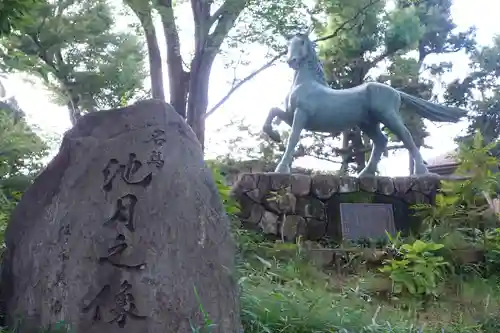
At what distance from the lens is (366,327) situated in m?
2.74

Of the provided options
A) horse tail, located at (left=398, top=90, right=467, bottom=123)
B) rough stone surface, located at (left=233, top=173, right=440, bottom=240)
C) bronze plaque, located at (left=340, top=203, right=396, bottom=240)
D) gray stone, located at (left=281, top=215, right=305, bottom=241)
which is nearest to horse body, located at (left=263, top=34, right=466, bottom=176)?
horse tail, located at (left=398, top=90, right=467, bottom=123)

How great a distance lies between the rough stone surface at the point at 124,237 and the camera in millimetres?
2092

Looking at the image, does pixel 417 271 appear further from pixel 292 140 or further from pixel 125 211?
pixel 125 211

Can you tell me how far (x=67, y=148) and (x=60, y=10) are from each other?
295 inches

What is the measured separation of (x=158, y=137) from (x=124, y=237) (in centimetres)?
50

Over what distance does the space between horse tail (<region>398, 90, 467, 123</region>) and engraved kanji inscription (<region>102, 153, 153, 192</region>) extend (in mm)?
5015

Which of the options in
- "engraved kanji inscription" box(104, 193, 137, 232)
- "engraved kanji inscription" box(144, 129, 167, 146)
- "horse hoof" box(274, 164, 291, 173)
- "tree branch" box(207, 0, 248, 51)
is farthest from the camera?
"tree branch" box(207, 0, 248, 51)

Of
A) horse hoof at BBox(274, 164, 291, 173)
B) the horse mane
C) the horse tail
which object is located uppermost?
the horse mane

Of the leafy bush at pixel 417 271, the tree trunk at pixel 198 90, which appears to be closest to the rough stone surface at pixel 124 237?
the leafy bush at pixel 417 271

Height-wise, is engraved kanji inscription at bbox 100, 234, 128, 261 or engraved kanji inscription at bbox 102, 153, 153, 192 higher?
engraved kanji inscription at bbox 102, 153, 153, 192

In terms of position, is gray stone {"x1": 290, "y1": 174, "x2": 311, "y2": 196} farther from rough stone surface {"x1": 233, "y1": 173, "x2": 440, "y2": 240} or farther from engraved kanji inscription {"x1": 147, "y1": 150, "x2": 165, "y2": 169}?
engraved kanji inscription {"x1": 147, "y1": 150, "x2": 165, "y2": 169}

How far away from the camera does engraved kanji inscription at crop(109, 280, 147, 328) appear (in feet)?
6.76

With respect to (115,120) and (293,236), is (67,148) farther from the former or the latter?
(293,236)

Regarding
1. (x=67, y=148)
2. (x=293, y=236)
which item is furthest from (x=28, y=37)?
(x=67, y=148)
